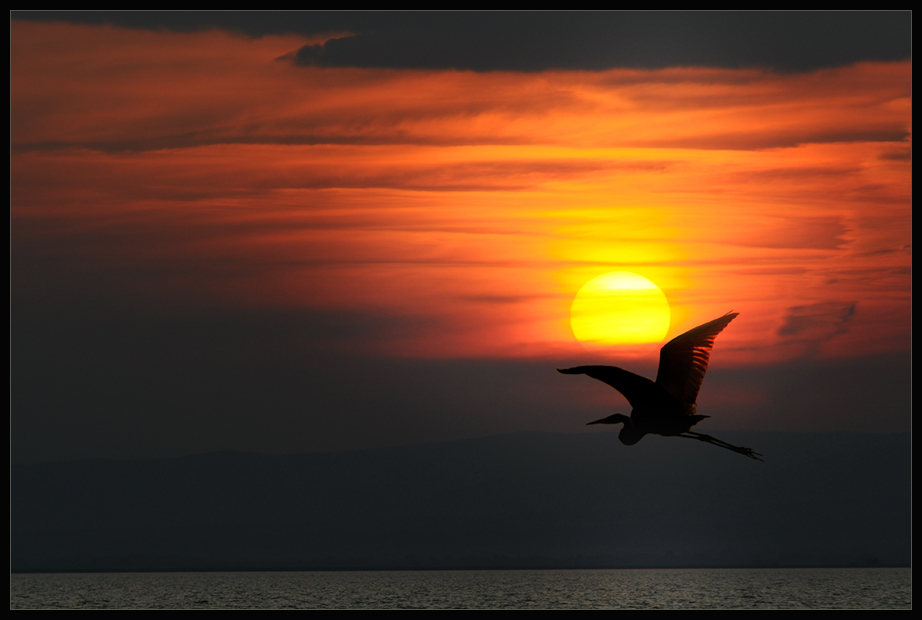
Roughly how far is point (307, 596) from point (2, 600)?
13765 cm

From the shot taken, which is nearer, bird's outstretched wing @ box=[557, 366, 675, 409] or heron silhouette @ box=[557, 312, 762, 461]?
bird's outstretched wing @ box=[557, 366, 675, 409]

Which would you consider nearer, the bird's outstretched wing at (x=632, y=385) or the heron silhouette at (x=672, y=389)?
the bird's outstretched wing at (x=632, y=385)

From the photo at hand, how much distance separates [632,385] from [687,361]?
4.26 ft

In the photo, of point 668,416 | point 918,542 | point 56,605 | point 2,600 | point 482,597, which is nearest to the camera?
point 668,416

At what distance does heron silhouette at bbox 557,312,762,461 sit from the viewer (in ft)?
77.2

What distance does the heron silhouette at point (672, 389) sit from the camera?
77.2 feet

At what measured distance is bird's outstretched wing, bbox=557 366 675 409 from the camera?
876 inches

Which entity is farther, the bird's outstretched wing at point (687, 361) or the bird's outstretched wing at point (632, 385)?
the bird's outstretched wing at point (687, 361)

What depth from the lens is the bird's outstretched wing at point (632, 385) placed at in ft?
73.0

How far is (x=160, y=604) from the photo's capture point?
160 metres

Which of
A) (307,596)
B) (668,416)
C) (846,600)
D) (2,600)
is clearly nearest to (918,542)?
(668,416)

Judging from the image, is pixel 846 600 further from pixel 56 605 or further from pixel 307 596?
pixel 56 605

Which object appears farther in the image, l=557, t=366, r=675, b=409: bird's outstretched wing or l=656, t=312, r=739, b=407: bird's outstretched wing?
l=656, t=312, r=739, b=407: bird's outstretched wing

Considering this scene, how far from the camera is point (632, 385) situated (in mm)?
24047
